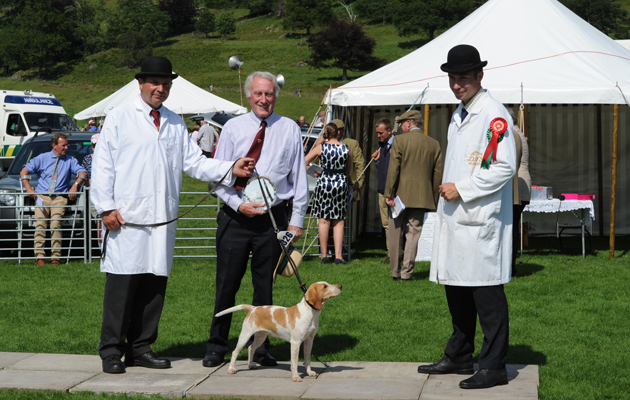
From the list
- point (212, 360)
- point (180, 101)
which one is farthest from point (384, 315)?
point (180, 101)

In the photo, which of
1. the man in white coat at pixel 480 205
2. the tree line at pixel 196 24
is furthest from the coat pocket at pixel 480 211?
the tree line at pixel 196 24

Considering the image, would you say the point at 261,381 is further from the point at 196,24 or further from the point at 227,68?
the point at 196,24

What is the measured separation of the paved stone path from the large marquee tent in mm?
5606

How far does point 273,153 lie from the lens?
16.0 feet

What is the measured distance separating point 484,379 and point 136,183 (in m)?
2.51

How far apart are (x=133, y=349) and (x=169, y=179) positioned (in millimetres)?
1215

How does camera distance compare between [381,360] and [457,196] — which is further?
[381,360]

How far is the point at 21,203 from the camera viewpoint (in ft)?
35.2

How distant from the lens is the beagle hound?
181 inches

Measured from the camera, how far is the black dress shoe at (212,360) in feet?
→ 16.5

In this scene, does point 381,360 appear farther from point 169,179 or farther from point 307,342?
point 169,179

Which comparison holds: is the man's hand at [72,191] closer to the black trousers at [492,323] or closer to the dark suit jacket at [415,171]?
the dark suit jacket at [415,171]

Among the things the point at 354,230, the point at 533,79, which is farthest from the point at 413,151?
the point at 354,230

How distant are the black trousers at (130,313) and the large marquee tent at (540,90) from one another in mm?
5748
